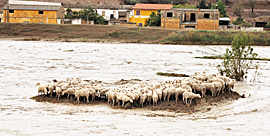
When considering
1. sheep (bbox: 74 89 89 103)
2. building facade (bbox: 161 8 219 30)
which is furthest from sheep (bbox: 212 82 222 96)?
building facade (bbox: 161 8 219 30)

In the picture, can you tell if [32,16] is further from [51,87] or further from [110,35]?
[51,87]

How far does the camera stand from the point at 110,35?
52.8 m

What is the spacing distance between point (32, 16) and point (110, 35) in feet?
78.3

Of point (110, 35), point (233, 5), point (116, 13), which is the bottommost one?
point (110, 35)

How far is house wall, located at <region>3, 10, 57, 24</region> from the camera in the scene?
225 feet

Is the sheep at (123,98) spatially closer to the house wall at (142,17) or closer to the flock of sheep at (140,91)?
the flock of sheep at (140,91)

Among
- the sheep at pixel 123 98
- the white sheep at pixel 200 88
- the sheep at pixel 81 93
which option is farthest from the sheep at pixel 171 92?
the sheep at pixel 81 93

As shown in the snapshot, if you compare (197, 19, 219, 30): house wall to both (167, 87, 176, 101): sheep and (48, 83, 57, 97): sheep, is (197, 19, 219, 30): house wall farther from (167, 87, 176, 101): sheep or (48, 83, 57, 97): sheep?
(48, 83, 57, 97): sheep

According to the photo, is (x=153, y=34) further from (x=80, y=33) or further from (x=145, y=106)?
(x=145, y=106)

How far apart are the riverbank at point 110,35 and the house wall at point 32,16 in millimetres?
14037

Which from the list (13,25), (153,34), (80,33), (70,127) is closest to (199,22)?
(153,34)

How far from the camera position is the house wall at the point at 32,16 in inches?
2704

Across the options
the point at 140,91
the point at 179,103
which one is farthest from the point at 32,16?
the point at 179,103

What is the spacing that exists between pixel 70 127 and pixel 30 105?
9.68 ft
